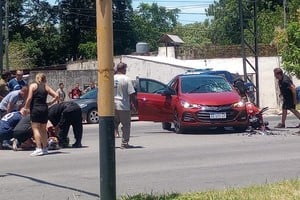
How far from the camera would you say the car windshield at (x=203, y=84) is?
70.2ft

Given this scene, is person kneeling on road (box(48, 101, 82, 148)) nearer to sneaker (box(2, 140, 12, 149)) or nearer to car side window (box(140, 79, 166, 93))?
sneaker (box(2, 140, 12, 149))

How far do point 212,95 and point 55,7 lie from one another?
56141 mm

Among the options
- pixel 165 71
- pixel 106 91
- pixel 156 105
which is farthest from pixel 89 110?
pixel 106 91

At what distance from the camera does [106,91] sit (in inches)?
291

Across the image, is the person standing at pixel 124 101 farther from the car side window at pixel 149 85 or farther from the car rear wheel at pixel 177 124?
the car side window at pixel 149 85

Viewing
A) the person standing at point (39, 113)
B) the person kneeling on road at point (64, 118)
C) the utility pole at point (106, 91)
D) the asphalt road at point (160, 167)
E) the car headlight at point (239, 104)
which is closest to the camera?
the utility pole at point (106, 91)

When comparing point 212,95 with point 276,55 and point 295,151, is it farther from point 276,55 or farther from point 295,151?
point 276,55

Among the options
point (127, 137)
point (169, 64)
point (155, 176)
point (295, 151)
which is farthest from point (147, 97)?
point (169, 64)

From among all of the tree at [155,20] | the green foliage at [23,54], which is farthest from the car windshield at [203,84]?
the tree at [155,20]

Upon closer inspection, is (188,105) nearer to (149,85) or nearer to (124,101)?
(124,101)

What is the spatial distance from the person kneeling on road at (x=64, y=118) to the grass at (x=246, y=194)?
7671 millimetres

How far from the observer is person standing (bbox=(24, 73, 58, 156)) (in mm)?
15781

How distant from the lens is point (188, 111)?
804 inches

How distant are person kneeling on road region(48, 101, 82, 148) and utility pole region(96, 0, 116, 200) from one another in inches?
386
